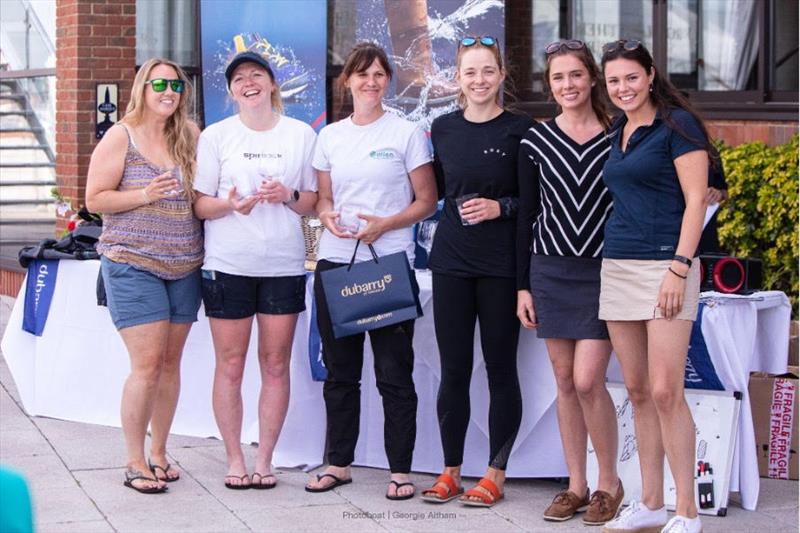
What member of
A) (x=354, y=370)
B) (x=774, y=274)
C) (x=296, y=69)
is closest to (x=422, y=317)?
(x=354, y=370)

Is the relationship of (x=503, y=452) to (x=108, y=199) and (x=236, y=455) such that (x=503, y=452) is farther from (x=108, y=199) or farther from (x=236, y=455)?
(x=108, y=199)

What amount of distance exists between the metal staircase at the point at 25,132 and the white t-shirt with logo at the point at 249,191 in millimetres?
5968

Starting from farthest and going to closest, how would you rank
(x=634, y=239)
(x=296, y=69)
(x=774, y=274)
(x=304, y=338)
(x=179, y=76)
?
(x=296, y=69), (x=774, y=274), (x=304, y=338), (x=179, y=76), (x=634, y=239)

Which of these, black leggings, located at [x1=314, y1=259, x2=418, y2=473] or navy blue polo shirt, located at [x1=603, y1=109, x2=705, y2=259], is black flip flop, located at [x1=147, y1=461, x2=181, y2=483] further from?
navy blue polo shirt, located at [x1=603, y1=109, x2=705, y2=259]

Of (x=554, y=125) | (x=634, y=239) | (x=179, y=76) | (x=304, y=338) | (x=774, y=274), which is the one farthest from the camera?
(x=774, y=274)

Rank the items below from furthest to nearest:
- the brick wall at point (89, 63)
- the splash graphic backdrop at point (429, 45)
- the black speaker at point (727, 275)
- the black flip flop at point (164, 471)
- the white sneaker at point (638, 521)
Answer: the brick wall at point (89, 63) < the splash graphic backdrop at point (429, 45) < the black flip flop at point (164, 471) < the black speaker at point (727, 275) < the white sneaker at point (638, 521)

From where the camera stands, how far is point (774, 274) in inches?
304

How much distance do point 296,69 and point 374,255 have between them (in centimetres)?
451

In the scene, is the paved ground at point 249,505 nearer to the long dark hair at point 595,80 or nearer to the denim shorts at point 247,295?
the denim shorts at point 247,295

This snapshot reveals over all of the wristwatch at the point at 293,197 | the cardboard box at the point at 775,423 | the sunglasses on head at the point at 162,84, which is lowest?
the cardboard box at the point at 775,423

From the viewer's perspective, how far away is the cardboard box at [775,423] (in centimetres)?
570

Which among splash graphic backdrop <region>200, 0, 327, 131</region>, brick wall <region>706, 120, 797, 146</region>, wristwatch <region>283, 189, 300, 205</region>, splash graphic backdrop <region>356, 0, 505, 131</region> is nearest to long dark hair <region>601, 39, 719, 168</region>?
wristwatch <region>283, 189, 300, 205</region>

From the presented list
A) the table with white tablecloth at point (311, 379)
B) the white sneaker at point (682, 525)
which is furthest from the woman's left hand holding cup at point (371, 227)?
the white sneaker at point (682, 525)

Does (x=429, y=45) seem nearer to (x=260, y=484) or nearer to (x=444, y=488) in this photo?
(x=260, y=484)
